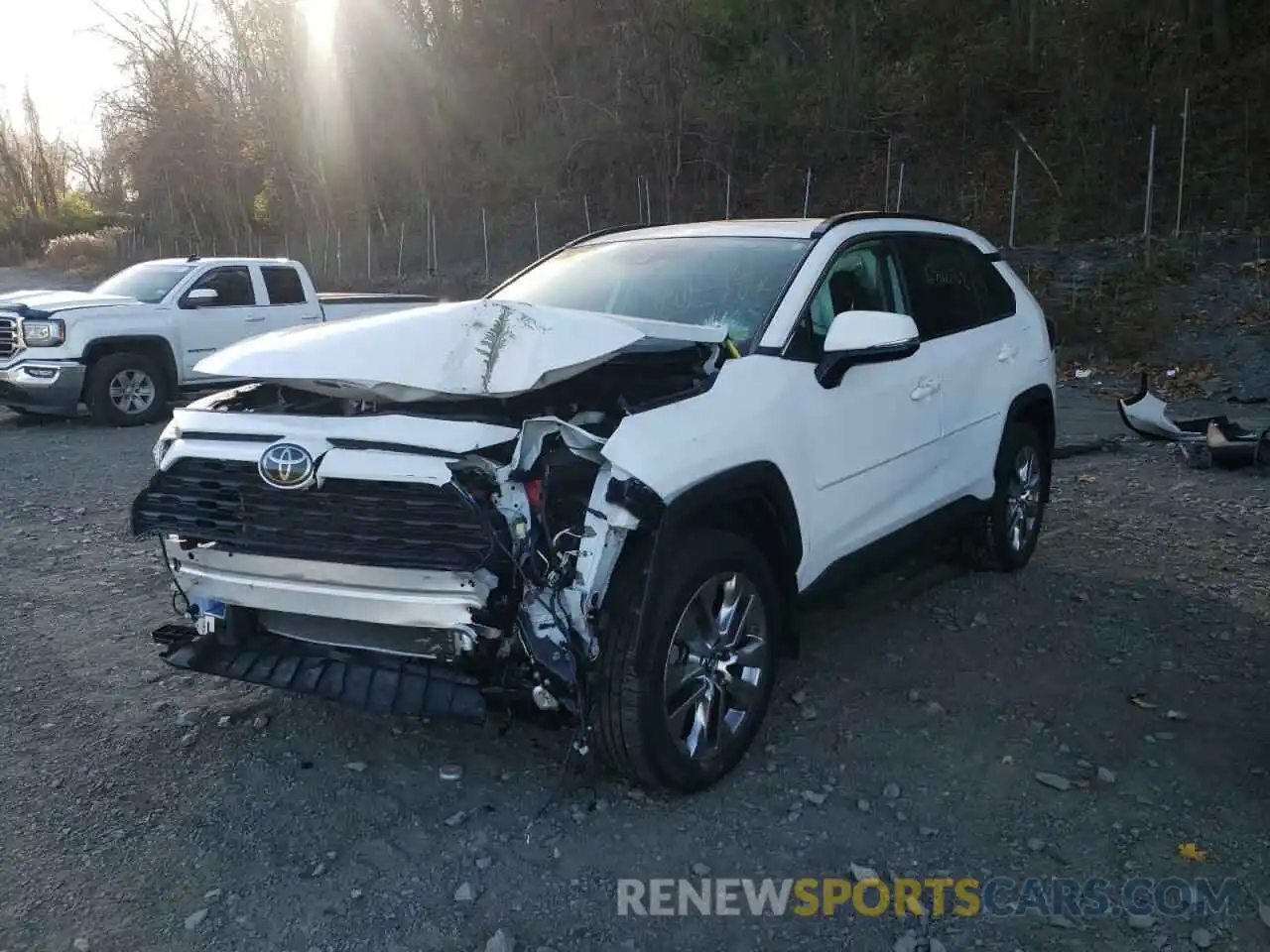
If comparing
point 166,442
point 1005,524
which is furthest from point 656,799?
point 1005,524

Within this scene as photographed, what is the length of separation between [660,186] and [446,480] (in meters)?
22.8

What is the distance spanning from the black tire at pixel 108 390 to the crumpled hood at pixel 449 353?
791 cm

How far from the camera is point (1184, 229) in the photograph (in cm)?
1683

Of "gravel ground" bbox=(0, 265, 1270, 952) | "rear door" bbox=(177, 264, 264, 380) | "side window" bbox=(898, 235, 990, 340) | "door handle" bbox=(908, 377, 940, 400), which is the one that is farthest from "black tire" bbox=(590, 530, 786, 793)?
"rear door" bbox=(177, 264, 264, 380)

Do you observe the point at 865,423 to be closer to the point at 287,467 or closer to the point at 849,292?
the point at 849,292

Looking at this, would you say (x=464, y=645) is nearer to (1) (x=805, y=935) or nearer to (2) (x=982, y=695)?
(1) (x=805, y=935)

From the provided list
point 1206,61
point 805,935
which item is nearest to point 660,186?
point 1206,61

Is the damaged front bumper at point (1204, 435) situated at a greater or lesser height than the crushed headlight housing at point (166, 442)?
lesser

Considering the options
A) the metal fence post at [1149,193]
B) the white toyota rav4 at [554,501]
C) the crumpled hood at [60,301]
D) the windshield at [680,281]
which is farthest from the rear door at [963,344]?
the metal fence post at [1149,193]

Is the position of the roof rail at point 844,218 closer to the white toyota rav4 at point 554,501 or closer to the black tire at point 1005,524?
the white toyota rav4 at point 554,501

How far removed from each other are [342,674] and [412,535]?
58cm

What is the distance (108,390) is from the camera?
11.0 metres

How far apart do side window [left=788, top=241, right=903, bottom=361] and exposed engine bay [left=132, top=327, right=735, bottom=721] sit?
2.33 ft

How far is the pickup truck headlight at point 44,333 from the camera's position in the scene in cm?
1055
